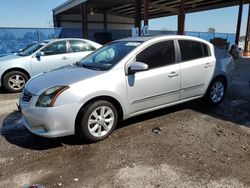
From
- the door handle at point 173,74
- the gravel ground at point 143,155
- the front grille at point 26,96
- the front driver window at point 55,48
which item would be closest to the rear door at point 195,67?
the door handle at point 173,74

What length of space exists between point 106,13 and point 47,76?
91.0 ft

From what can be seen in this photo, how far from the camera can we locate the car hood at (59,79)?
3.36 meters

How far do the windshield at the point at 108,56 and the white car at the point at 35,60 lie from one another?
308 centimetres

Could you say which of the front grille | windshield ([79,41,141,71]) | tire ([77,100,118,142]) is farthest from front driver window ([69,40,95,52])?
tire ([77,100,118,142])

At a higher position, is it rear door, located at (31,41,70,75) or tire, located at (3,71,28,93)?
rear door, located at (31,41,70,75)

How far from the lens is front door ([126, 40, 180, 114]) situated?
3.80 m

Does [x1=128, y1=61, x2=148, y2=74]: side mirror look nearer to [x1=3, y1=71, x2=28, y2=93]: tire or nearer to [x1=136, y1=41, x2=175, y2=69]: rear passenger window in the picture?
[x1=136, y1=41, x2=175, y2=69]: rear passenger window

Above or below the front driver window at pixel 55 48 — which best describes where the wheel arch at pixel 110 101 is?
below

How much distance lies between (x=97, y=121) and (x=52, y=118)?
677 millimetres

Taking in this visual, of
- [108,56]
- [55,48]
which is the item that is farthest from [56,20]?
[108,56]

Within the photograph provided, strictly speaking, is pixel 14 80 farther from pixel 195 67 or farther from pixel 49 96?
pixel 195 67

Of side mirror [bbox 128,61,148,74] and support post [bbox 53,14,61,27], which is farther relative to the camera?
support post [bbox 53,14,61,27]

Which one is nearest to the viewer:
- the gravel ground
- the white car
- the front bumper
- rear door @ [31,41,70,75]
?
the gravel ground

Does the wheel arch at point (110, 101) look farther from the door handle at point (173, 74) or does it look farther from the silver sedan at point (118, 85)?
the door handle at point (173, 74)
